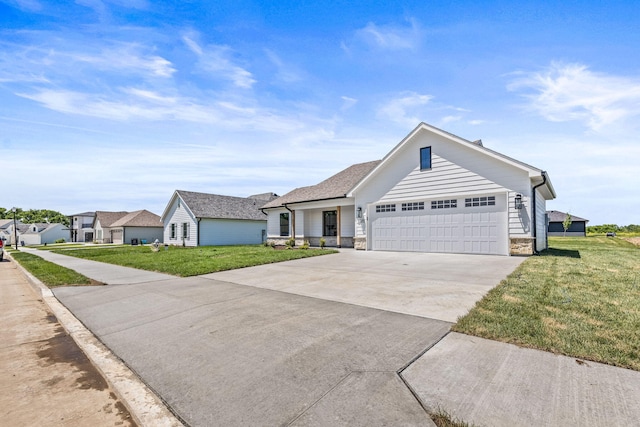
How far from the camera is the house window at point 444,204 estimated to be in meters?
13.6

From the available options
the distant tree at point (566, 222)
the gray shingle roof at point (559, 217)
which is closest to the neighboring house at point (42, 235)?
the distant tree at point (566, 222)

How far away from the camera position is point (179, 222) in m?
28.6

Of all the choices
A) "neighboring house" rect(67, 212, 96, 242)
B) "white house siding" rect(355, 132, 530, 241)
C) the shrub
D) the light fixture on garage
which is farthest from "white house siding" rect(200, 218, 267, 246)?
"neighboring house" rect(67, 212, 96, 242)

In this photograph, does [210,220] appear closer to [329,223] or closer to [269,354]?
[329,223]

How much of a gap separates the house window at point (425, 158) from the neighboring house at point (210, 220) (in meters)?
19.1

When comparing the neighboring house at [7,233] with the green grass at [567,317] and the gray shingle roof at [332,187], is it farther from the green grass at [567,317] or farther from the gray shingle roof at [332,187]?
the green grass at [567,317]

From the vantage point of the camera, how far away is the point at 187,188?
29.4 m

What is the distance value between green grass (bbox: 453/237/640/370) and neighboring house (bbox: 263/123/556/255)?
544 cm

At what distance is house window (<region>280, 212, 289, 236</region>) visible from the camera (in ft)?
74.5

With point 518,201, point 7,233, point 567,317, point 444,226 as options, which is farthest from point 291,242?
point 7,233

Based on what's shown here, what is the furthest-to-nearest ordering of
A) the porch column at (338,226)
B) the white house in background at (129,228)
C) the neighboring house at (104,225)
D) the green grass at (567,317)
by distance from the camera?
the neighboring house at (104,225) → the white house in background at (129,228) → the porch column at (338,226) → the green grass at (567,317)

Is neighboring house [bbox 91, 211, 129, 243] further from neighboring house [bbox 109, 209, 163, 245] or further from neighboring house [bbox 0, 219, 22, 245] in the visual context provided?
neighboring house [bbox 0, 219, 22, 245]

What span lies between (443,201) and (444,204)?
147 millimetres

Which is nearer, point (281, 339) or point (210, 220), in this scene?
point (281, 339)
